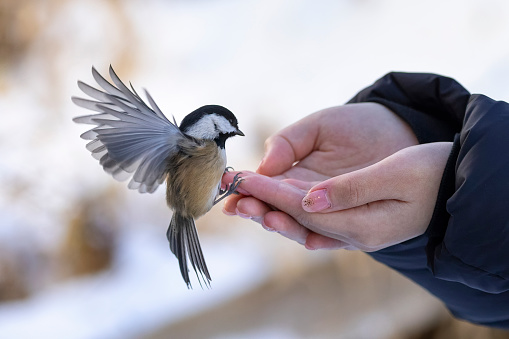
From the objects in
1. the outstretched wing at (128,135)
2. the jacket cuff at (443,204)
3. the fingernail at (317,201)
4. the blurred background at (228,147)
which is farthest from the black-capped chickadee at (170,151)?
the blurred background at (228,147)

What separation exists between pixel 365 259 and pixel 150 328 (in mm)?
1075

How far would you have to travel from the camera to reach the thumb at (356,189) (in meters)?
0.84

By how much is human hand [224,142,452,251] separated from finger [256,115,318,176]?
0.26m

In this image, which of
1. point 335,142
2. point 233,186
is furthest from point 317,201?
point 335,142

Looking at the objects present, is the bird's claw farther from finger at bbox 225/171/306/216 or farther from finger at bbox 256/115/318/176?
finger at bbox 256/115/318/176

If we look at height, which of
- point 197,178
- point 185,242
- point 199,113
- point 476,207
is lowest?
point 476,207

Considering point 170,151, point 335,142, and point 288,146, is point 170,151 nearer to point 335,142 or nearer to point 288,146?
point 288,146

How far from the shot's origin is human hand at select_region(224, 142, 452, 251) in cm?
85

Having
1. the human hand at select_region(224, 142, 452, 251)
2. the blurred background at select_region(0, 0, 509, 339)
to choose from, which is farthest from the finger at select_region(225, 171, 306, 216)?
the blurred background at select_region(0, 0, 509, 339)

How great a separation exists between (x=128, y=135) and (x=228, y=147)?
1.48 metres

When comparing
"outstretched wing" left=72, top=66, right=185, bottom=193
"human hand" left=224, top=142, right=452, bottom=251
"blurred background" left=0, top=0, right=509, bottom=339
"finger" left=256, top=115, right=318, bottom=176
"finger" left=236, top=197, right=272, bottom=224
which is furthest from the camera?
"blurred background" left=0, top=0, right=509, bottom=339

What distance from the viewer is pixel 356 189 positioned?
0.84 m

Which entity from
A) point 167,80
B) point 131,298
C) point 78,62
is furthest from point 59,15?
point 131,298

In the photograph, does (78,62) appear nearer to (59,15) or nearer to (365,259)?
(59,15)
